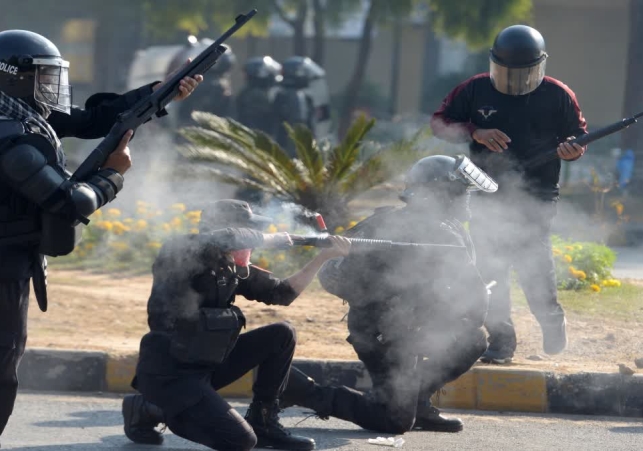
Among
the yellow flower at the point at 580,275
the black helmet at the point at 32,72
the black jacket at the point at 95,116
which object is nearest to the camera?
the black helmet at the point at 32,72

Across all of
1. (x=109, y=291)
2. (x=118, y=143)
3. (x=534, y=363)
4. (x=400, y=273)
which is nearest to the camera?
(x=118, y=143)

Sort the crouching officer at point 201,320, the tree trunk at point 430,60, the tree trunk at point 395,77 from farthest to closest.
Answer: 1. the tree trunk at point 430,60
2. the tree trunk at point 395,77
3. the crouching officer at point 201,320

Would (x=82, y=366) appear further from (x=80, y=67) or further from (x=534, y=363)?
(x=80, y=67)

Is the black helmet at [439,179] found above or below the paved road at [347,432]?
above

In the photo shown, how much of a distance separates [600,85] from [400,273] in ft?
76.5

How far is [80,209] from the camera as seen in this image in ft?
13.2

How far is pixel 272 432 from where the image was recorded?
482 cm

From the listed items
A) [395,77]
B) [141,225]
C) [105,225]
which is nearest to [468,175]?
[141,225]

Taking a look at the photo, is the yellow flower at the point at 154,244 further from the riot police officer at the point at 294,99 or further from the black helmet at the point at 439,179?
the riot police officer at the point at 294,99

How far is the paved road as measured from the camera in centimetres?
490

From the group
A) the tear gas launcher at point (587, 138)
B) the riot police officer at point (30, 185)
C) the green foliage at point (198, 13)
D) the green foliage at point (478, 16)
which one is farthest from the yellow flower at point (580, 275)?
the green foliage at point (198, 13)

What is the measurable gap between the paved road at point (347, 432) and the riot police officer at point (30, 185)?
0.74 meters

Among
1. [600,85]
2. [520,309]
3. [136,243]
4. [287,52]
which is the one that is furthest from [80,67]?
[520,309]

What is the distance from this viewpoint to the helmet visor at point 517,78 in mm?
5824
